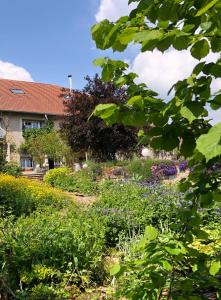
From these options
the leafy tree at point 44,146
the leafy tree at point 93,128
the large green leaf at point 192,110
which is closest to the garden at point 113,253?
the large green leaf at point 192,110

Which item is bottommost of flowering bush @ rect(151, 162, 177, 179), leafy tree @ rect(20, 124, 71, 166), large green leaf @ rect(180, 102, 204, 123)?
flowering bush @ rect(151, 162, 177, 179)

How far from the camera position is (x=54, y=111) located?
37875 millimetres

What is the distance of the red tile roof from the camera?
36.1 meters

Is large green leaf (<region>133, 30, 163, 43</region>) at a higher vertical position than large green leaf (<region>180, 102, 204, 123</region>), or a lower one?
higher

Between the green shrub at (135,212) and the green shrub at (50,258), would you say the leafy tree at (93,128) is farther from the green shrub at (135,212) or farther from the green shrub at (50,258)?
the green shrub at (50,258)

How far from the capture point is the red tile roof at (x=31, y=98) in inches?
1420

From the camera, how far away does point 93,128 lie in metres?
23.4

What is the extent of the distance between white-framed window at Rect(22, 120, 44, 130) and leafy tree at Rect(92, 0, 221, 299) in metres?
34.8

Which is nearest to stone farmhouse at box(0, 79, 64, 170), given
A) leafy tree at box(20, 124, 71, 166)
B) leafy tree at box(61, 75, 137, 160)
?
leafy tree at box(20, 124, 71, 166)

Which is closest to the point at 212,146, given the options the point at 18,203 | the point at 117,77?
the point at 117,77

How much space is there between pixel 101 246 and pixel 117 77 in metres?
4.20

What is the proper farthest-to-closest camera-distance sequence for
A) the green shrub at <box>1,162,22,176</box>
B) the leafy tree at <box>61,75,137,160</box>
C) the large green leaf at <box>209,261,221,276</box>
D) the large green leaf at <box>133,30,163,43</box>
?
the leafy tree at <box>61,75,137,160</box> → the green shrub at <box>1,162,22,176</box> → the large green leaf at <box>209,261,221,276</box> → the large green leaf at <box>133,30,163,43</box>

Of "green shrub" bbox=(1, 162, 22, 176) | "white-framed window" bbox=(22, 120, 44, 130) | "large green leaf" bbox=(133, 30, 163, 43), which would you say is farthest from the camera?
"white-framed window" bbox=(22, 120, 44, 130)

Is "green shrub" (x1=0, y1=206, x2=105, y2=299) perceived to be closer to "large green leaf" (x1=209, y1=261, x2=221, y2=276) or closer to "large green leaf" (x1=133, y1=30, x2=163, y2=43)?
"large green leaf" (x1=209, y1=261, x2=221, y2=276)
